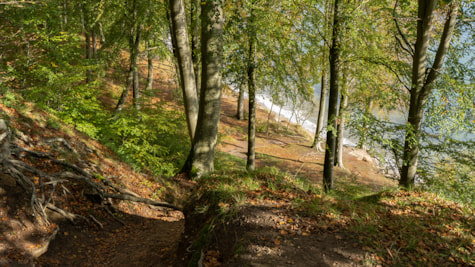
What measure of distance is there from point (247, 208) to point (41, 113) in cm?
633

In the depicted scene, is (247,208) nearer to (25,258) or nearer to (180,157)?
(25,258)

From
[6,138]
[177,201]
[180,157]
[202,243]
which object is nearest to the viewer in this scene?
[202,243]

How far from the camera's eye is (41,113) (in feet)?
24.1

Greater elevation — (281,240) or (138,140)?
(138,140)

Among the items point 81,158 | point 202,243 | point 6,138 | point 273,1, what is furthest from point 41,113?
point 273,1

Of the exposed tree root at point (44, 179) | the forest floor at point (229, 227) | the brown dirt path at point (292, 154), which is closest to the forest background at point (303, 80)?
the exposed tree root at point (44, 179)

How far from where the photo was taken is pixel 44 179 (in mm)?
5348

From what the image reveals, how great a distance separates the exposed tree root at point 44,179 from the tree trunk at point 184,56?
3.19 metres

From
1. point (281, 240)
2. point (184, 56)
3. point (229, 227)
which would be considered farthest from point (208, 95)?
point (281, 240)

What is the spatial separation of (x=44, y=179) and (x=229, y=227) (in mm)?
3873

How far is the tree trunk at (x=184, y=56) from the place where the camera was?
825 cm

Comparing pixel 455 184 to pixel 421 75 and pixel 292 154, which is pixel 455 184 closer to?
pixel 421 75

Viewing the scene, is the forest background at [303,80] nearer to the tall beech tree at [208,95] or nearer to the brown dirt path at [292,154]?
the tall beech tree at [208,95]

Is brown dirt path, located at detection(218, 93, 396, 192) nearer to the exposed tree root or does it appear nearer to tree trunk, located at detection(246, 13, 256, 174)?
tree trunk, located at detection(246, 13, 256, 174)
